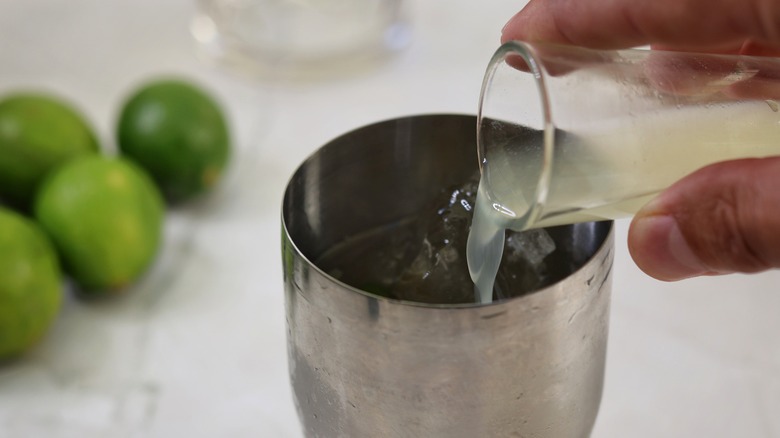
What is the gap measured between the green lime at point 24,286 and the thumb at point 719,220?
1.72 ft

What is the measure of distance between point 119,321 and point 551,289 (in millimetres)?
547

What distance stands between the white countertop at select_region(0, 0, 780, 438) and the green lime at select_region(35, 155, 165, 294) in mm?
41

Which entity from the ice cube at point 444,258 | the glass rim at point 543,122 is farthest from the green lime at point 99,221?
the glass rim at point 543,122

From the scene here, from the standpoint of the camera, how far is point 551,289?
19.3 inches

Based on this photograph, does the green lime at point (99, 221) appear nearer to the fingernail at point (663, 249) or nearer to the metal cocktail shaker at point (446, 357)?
the metal cocktail shaker at point (446, 357)

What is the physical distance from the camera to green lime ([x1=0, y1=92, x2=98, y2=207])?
0.99 m

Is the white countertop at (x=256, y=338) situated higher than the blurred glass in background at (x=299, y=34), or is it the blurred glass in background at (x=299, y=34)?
the blurred glass in background at (x=299, y=34)

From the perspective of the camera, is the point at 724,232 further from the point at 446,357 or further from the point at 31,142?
the point at 31,142

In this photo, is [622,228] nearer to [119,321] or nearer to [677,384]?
[677,384]

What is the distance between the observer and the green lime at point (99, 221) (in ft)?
2.96

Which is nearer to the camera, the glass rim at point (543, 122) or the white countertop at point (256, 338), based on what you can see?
the glass rim at point (543, 122)

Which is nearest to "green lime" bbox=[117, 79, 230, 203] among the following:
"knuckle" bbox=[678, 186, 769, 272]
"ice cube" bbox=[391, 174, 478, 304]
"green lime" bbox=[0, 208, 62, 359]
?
"green lime" bbox=[0, 208, 62, 359]

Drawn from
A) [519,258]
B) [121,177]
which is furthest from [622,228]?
[121,177]

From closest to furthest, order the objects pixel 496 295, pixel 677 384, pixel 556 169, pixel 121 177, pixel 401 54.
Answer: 1. pixel 556 169
2. pixel 496 295
3. pixel 677 384
4. pixel 121 177
5. pixel 401 54
